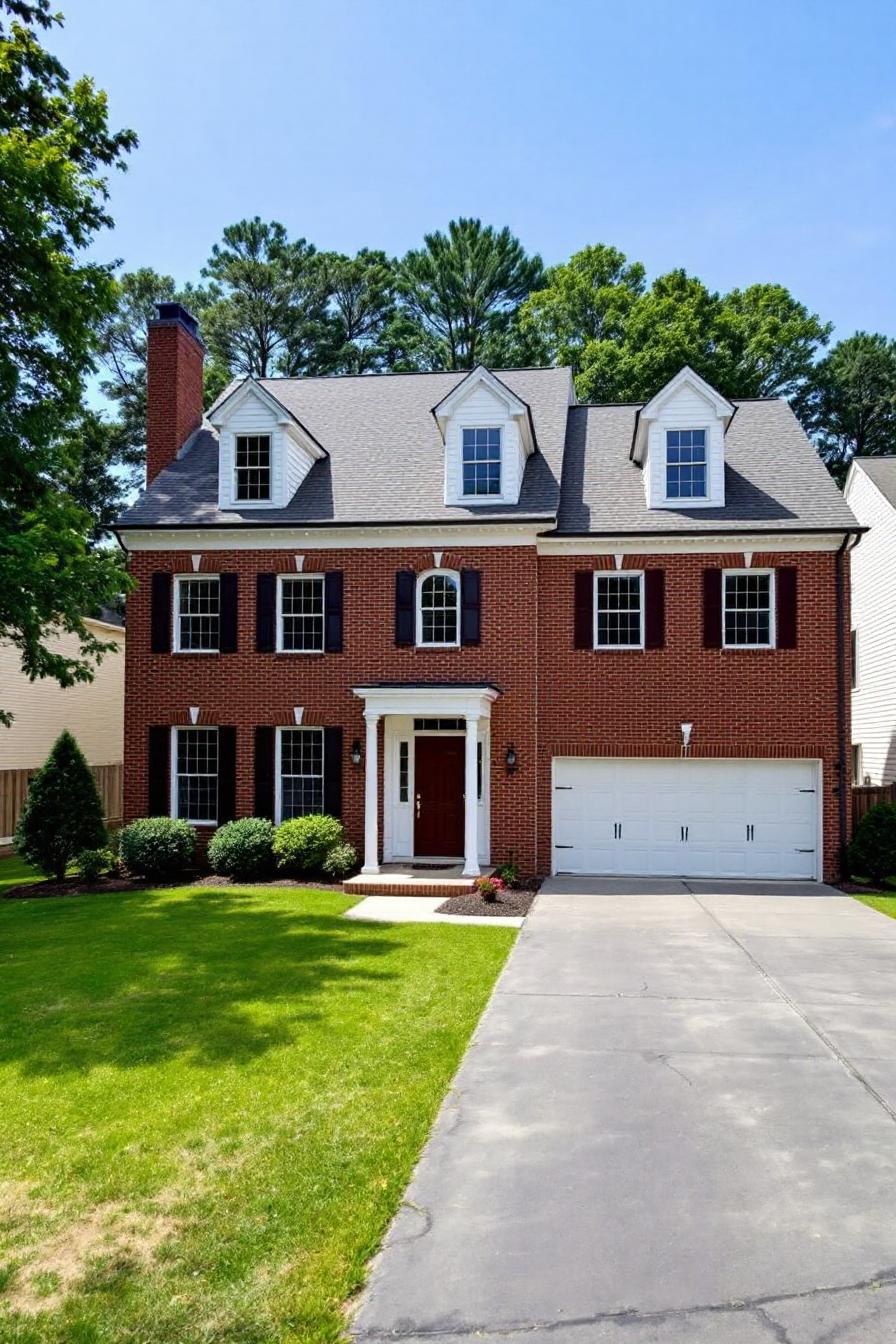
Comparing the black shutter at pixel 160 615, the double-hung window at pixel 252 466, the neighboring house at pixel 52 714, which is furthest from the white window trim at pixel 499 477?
the neighboring house at pixel 52 714

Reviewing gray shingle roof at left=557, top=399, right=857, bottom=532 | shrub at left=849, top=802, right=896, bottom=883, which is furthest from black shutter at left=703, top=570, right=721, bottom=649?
shrub at left=849, top=802, right=896, bottom=883

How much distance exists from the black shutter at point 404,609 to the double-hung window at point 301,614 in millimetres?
1585

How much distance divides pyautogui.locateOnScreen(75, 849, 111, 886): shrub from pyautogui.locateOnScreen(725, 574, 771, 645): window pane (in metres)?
12.5

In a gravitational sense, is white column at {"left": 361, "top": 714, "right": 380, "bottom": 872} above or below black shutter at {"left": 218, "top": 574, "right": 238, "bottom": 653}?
below

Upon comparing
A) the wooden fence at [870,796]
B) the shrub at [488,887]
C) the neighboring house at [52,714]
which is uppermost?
the neighboring house at [52,714]

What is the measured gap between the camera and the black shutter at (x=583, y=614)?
17.8m

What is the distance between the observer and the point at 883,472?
24781 millimetres

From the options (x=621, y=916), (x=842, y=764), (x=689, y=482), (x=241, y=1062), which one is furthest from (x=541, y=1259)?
(x=689, y=482)

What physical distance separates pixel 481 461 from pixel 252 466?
4.72 meters

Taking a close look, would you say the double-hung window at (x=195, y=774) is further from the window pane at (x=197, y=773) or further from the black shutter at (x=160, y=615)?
the black shutter at (x=160, y=615)

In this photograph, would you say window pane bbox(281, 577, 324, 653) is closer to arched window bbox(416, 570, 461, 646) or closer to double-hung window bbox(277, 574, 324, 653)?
double-hung window bbox(277, 574, 324, 653)

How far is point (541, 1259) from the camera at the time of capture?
15.2 ft

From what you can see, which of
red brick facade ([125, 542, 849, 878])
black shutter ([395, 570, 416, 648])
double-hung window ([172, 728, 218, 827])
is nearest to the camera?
red brick facade ([125, 542, 849, 878])

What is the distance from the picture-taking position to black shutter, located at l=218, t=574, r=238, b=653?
1852 centimetres
